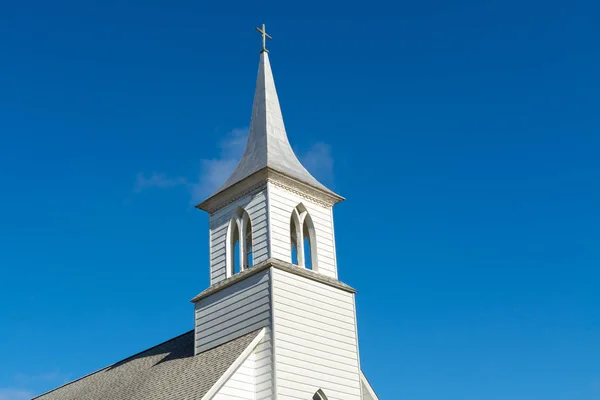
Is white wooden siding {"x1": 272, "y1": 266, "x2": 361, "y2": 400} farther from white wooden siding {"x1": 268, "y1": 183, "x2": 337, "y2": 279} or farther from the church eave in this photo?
the church eave

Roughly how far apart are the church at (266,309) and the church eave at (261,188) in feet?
0.12

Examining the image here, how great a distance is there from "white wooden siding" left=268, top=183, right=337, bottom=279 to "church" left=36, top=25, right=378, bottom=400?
4cm

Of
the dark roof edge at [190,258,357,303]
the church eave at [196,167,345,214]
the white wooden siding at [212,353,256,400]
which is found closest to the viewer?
the white wooden siding at [212,353,256,400]

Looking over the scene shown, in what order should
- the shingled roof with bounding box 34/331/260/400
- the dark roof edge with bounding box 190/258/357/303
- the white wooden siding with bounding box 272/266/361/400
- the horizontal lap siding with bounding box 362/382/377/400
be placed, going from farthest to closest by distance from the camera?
the horizontal lap siding with bounding box 362/382/377/400, the dark roof edge with bounding box 190/258/357/303, the white wooden siding with bounding box 272/266/361/400, the shingled roof with bounding box 34/331/260/400

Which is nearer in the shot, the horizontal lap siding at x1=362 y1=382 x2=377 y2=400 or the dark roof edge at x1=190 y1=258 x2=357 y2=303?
the dark roof edge at x1=190 y1=258 x2=357 y2=303

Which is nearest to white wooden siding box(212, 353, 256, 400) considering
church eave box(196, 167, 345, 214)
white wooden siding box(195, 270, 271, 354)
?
white wooden siding box(195, 270, 271, 354)

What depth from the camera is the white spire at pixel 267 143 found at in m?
27.1

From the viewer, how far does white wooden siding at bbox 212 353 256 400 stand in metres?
22.1

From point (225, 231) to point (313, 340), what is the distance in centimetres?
534

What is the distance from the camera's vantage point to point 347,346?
25484 millimetres

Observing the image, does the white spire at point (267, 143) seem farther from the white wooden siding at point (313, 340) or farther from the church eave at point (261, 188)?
the white wooden siding at point (313, 340)

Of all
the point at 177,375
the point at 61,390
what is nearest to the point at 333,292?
the point at 177,375

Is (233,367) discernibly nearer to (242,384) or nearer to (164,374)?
(242,384)

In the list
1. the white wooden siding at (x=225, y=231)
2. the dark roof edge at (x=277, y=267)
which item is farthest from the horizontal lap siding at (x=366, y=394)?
the white wooden siding at (x=225, y=231)
